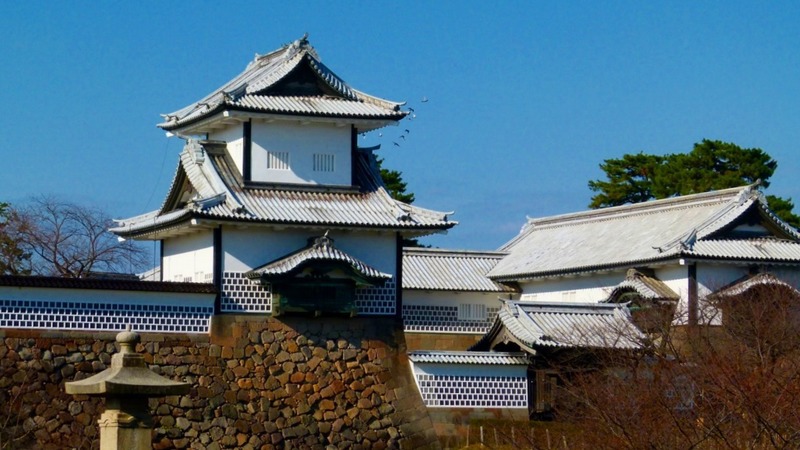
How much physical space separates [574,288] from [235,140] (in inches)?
538

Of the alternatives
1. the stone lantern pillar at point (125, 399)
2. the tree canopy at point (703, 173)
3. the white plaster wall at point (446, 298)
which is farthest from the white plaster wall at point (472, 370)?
the tree canopy at point (703, 173)

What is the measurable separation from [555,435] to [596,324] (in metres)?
3.67

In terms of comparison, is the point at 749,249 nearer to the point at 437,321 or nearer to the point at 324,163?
the point at 437,321

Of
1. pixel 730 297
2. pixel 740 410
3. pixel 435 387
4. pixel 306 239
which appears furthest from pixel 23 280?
pixel 730 297

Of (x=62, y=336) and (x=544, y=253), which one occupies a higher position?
(x=544, y=253)

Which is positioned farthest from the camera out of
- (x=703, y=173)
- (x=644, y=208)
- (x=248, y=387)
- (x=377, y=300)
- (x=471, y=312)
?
(x=703, y=173)

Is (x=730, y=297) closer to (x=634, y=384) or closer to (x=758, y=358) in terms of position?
(x=758, y=358)

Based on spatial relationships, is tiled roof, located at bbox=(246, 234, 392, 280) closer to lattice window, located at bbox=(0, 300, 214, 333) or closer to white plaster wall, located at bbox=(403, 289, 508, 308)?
lattice window, located at bbox=(0, 300, 214, 333)

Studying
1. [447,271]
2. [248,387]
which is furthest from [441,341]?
[248,387]

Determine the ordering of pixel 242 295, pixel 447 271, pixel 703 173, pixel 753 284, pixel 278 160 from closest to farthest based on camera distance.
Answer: pixel 242 295 < pixel 278 160 < pixel 753 284 < pixel 447 271 < pixel 703 173

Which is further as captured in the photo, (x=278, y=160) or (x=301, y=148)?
(x=301, y=148)

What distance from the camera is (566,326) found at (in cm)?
3338

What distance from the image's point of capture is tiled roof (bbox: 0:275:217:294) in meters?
27.6

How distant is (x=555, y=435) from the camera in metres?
31.1
